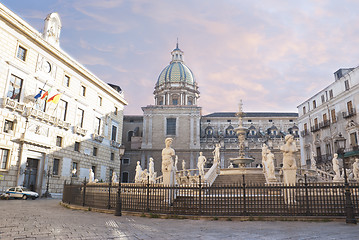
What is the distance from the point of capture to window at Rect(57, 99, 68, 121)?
85.7 ft

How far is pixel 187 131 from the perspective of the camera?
162 feet

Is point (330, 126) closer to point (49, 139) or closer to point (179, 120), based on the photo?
point (179, 120)

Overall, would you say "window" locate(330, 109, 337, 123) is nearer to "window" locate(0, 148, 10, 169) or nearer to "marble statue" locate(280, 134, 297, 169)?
"marble statue" locate(280, 134, 297, 169)

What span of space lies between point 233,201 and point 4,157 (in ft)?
58.6

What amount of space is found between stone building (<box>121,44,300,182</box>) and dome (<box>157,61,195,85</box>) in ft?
2.64

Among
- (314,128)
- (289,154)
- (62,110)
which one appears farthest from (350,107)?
(62,110)

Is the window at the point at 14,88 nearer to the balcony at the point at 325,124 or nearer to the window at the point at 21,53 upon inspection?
the window at the point at 21,53

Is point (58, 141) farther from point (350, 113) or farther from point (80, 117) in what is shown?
point (350, 113)

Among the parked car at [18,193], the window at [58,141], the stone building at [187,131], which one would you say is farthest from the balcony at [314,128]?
the parked car at [18,193]

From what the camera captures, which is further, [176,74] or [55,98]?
[176,74]

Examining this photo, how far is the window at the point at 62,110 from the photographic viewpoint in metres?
26.1

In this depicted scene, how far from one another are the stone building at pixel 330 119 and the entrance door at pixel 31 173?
26.1m

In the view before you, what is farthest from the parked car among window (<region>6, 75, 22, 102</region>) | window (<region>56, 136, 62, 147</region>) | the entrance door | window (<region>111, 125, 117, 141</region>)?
window (<region>111, 125, 117, 141</region>)

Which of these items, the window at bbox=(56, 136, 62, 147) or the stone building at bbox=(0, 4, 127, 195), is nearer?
the stone building at bbox=(0, 4, 127, 195)
